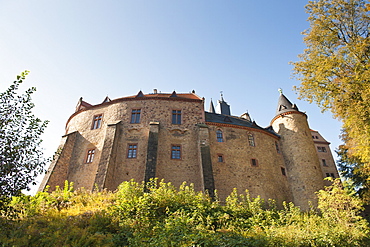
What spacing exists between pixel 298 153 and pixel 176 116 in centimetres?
1247

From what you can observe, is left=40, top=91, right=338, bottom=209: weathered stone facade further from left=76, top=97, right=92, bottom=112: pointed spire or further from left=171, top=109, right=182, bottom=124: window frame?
left=76, top=97, right=92, bottom=112: pointed spire

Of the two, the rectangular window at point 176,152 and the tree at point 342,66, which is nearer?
the tree at point 342,66

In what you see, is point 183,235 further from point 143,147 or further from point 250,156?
point 250,156

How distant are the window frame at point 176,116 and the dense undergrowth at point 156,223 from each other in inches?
377

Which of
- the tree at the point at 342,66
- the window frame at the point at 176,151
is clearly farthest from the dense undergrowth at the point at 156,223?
the window frame at the point at 176,151

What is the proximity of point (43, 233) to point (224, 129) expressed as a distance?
56.2 ft

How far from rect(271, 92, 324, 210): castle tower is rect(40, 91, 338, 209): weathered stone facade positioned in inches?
3.4

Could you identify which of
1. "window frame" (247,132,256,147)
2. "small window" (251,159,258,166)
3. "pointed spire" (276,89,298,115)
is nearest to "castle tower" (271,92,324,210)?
"pointed spire" (276,89,298,115)

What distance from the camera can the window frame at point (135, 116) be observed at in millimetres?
21328

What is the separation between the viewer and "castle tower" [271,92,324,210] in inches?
873

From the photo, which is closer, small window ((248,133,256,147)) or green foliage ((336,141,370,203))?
green foliage ((336,141,370,203))

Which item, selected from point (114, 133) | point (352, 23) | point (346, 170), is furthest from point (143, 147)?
point (346, 170)

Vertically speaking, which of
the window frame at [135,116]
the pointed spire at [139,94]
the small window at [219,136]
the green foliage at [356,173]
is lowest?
the green foliage at [356,173]

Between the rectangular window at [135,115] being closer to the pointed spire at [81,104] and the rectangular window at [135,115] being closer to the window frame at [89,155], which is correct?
the window frame at [89,155]
